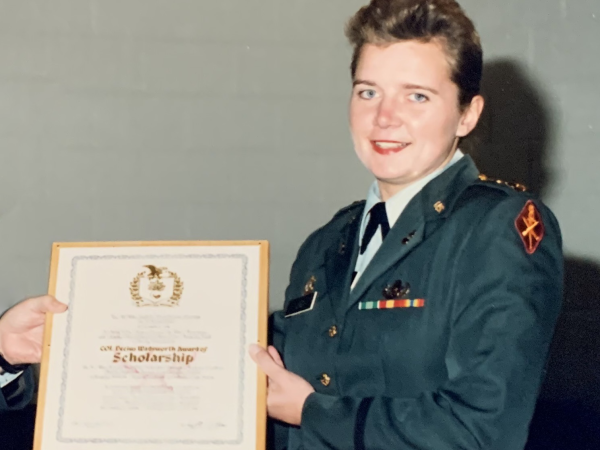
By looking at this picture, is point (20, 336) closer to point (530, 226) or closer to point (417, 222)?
point (417, 222)

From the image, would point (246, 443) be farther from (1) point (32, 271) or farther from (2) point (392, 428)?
(1) point (32, 271)

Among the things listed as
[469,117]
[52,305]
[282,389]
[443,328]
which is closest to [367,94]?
[469,117]

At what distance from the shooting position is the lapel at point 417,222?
1.33 meters

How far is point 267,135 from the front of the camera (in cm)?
240

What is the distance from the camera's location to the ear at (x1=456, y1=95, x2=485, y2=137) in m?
1.42

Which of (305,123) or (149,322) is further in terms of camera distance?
(305,123)

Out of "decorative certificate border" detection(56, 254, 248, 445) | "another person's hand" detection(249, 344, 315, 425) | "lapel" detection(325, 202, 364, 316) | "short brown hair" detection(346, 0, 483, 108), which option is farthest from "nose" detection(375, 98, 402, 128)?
"another person's hand" detection(249, 344, 315, 425)

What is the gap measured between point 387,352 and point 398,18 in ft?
1.94

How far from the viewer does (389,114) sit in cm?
136

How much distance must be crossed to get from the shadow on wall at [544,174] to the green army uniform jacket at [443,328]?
2.82 feet

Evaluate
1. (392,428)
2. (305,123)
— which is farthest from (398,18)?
(305,123)

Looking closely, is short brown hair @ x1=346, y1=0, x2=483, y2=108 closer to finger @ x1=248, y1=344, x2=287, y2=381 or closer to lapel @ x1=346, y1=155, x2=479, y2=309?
lapel @ x1=346, y1=155, x2=479, y2=309

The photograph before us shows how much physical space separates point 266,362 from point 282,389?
0.06 m

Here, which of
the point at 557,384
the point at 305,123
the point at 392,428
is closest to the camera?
the point at 392,428
